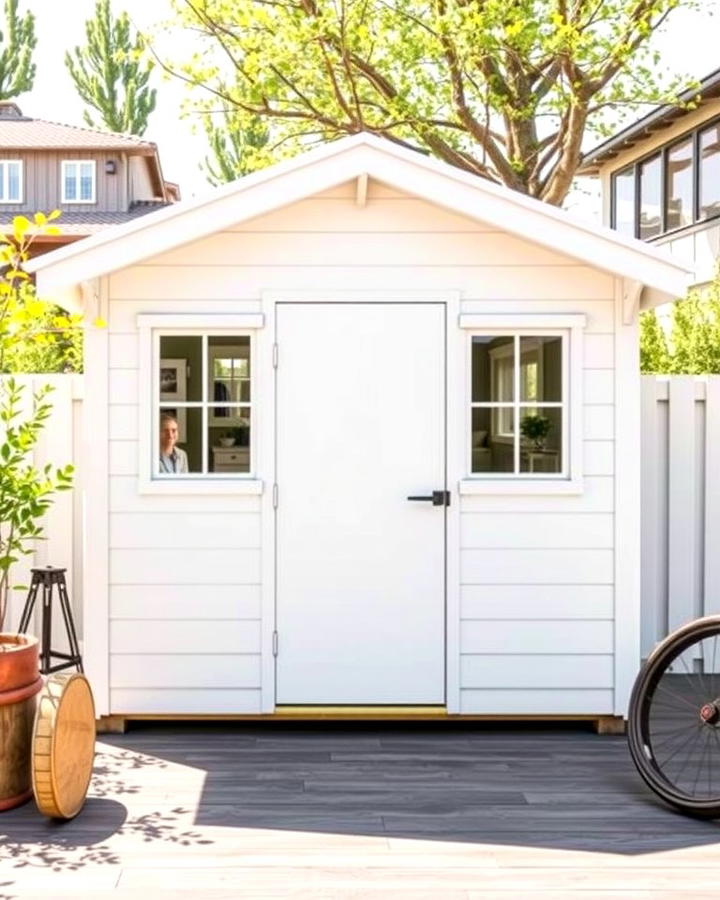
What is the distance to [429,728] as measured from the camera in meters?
5.94

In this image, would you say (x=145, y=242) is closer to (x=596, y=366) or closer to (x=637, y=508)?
(x=596, y=366)

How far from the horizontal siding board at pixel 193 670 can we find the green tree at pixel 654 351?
6722 mm

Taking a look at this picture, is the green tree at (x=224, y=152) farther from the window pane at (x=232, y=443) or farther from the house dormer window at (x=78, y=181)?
the window pane at (x=232, y=443)

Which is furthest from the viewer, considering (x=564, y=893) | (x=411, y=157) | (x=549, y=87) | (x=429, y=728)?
(x=549, y=87)

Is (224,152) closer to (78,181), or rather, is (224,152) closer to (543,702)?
(78,181)

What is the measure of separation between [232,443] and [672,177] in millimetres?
11656

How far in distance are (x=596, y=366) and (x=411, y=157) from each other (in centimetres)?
135

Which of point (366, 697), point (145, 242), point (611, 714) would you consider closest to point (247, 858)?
point (366, 697)

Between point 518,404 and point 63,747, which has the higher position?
point 518,404

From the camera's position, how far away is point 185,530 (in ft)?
19.1

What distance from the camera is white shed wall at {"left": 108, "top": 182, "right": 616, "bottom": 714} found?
19.1 ft

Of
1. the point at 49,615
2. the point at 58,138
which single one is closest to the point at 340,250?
the point at 49,615

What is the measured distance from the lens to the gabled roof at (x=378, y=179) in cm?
554

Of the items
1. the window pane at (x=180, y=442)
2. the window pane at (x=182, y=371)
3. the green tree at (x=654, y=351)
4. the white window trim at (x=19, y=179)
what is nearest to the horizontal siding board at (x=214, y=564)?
the window pane at (x=180, y=442)
